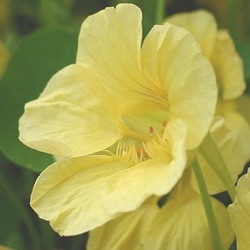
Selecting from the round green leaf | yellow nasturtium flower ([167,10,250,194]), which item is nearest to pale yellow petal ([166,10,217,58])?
yellow nasturtium flower ([167,10,250,194])

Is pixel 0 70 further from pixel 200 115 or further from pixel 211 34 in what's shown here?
pixel 200 115

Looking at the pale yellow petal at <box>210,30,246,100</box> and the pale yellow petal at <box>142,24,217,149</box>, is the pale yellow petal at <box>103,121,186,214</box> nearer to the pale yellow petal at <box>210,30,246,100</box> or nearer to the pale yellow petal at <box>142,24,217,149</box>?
the pale yellow petal at <box>142,24,217,149</box>

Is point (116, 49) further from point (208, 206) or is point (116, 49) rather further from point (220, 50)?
point (220, 50)

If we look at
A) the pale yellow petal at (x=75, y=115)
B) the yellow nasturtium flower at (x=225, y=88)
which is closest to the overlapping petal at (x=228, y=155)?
the yellow nasturtium flower at (x=225, y=88)

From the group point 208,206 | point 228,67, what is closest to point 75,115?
point 208,206

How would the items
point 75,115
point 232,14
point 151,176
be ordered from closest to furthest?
point 151,176 → point 75,115 → point 232,14

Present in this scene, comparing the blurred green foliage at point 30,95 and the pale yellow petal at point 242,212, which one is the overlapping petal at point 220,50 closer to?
the blurred green foliage at point 30,95
